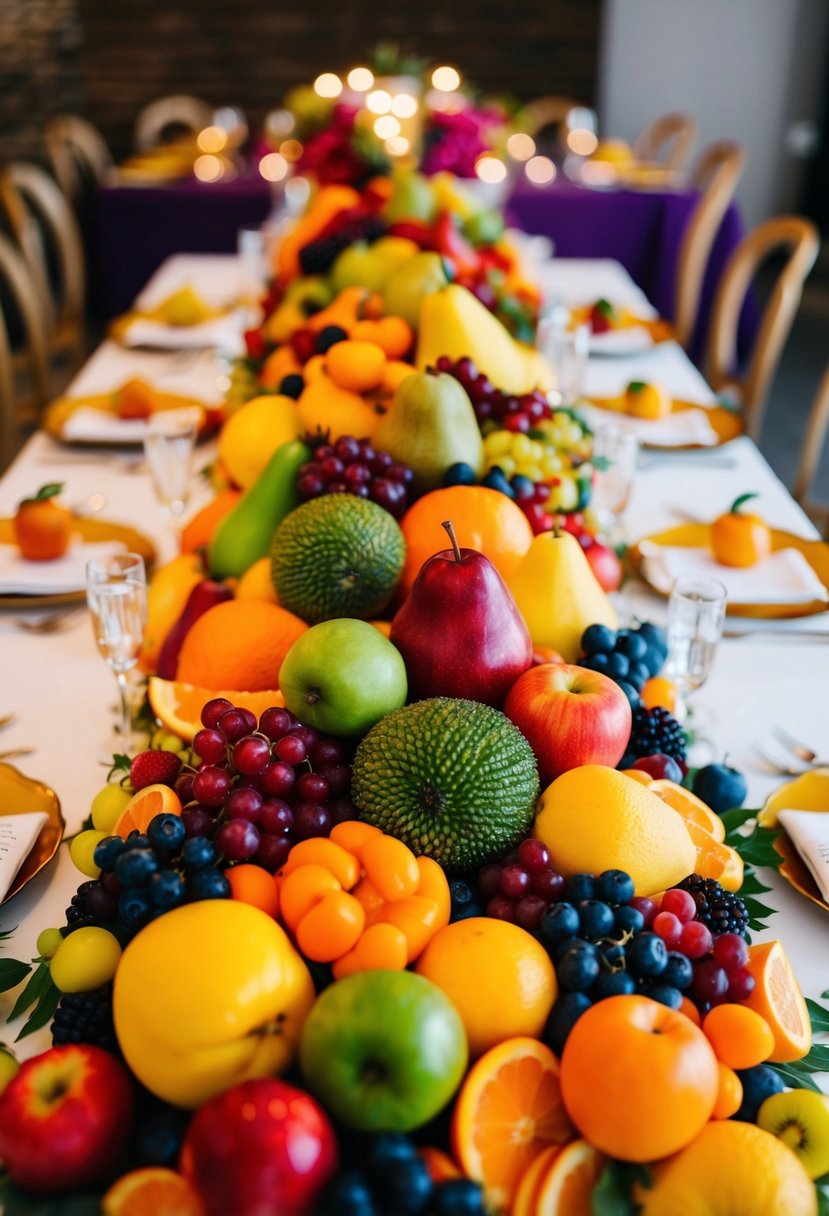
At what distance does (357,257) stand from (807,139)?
17.9 ft

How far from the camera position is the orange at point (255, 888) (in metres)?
0.73

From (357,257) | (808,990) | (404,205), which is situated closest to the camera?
(808,990)

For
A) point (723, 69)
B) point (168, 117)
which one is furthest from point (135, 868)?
point (723, 69)

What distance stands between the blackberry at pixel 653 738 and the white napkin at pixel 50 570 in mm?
743

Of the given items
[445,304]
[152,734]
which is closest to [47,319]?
[445,304]

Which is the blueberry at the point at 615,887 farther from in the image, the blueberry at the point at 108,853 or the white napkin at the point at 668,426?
the white napkin at the point at 668,426

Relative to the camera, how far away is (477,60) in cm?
603

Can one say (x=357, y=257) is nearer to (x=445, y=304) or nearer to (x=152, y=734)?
(x=445, y=304)

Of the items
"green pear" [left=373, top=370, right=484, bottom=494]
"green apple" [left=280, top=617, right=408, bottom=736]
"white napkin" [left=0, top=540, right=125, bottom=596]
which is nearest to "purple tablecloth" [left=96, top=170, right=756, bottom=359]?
"white napkin" [left=0, top=540, right=125, bottom=596]

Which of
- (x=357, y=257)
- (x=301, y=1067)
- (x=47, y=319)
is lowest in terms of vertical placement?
(x=47, y=319)

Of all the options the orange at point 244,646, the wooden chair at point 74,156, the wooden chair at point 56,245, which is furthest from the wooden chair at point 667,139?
the orange at point 244,646

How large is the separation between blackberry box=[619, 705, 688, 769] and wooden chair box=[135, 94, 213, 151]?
5381 mm

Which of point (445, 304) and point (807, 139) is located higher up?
point (445, 304)

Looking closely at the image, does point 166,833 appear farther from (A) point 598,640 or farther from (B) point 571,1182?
(A) point 598,640
